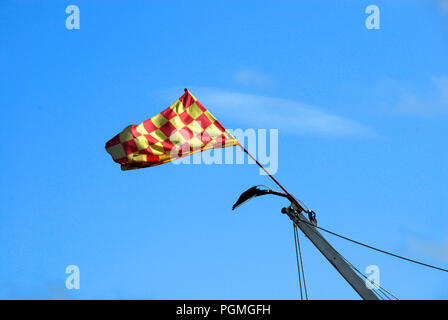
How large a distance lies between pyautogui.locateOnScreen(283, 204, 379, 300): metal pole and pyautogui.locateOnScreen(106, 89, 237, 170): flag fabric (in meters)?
4.80

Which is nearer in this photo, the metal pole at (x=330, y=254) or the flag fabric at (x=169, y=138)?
the metal pole at (x=330, y=254)

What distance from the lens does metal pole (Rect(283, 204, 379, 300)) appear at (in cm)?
3666

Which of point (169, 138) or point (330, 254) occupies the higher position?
point (169, 138)

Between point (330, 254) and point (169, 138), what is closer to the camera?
point (330, 254)

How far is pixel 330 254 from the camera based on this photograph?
123 ft

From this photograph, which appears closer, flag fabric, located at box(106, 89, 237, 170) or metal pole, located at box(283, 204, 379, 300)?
metal pole, located at box(283, 204, 379, 300)

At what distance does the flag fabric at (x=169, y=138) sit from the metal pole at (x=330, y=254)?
189 inches

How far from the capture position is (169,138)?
40656mm

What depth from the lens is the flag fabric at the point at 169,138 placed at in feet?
132

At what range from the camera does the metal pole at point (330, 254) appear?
36.7m

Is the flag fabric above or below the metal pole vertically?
above

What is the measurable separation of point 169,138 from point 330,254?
383 inches

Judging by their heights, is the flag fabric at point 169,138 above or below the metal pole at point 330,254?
above
